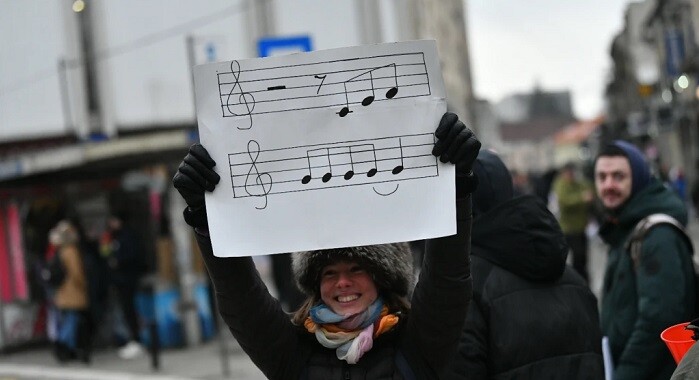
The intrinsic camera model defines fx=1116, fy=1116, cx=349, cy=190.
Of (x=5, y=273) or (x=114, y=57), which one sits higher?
(x=114, y=57)

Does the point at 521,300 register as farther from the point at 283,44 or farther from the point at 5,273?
the point at 5,273

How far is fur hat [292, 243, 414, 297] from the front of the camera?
10.8 feet

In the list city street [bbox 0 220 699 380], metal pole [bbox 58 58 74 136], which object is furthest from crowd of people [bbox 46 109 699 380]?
metal pole [bbox 58 58 74 136]

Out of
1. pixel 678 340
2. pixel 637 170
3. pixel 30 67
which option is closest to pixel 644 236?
pixel 637 170

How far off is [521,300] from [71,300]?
10235 millimetres

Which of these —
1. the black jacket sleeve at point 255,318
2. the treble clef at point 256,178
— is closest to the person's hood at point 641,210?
the black jacket sleeve at point 255,318

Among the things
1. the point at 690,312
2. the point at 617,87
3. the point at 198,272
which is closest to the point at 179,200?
the point at 198,272

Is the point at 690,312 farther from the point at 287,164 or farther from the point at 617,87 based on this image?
the point at 617,87

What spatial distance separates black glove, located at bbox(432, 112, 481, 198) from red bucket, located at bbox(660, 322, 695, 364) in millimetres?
760

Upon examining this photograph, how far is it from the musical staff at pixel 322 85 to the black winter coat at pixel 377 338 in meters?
0.41

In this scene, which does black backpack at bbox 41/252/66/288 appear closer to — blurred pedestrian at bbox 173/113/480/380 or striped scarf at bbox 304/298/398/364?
blurred pedestrian at bbox 173/113/480/380

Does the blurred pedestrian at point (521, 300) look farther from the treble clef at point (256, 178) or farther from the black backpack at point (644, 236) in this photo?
the treble clef at point (256, 178)

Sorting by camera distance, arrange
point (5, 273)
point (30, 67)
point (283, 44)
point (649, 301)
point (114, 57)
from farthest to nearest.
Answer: point (114, 57)
point (30, 67)
point (5, 273)
point (283, 44)
point (649, 301)

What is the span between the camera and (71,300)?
44.0 feet
